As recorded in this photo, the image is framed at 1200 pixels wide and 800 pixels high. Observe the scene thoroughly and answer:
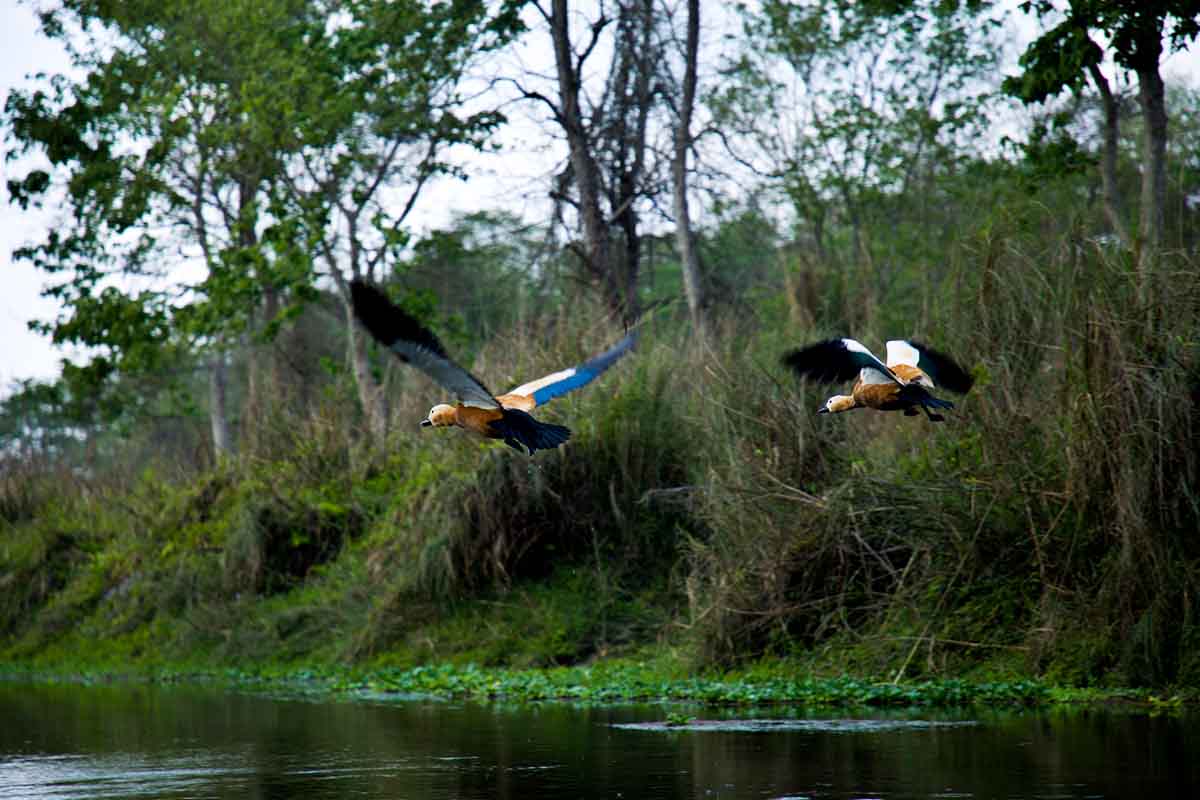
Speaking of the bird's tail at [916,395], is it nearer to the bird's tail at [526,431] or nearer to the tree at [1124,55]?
the bird's tail at [526,431]

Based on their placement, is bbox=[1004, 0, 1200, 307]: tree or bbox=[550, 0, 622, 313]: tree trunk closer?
bbox=[1004, 0, 1200, 307]: tree

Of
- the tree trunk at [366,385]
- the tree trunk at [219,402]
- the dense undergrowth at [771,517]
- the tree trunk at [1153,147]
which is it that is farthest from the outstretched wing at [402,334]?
the tree trunk at [219,402]

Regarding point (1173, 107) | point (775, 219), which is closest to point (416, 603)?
point (775, 219)

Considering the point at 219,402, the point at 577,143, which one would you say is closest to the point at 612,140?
the point at 577,143

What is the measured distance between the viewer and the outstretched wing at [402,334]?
33.7 ft

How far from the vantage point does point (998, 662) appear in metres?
13.6

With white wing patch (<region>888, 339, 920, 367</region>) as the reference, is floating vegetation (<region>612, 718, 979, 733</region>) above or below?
below

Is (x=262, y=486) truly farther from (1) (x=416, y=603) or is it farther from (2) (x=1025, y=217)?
(2) (x=1025, y=217)

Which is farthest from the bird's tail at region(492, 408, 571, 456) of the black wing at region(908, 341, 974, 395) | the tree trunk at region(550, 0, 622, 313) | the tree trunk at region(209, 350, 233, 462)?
the tree trunk at region(209, 350, 233, 462)

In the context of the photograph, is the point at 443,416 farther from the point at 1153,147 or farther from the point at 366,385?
the point at 366,385

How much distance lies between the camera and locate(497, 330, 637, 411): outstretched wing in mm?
11320

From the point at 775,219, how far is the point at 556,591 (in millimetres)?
13330

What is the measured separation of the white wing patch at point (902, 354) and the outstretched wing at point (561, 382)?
173cm

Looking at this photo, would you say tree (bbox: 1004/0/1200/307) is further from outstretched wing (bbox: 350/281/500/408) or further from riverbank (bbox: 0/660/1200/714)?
outstretched wing (bbox: 350/281/500/408)
